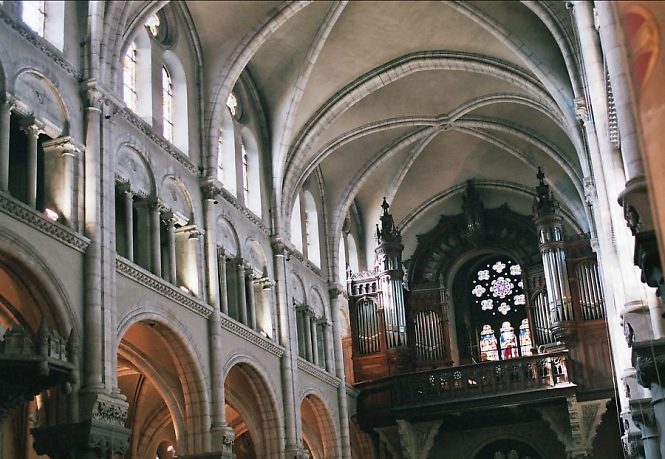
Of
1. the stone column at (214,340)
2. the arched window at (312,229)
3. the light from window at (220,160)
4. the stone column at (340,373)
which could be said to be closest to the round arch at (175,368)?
the stone column at (214,340)

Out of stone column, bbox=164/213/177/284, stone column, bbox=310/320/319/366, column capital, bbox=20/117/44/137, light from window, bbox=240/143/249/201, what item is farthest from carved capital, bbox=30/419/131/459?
stone column, bbox=310/320/319/366

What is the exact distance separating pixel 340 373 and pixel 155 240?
11.3m

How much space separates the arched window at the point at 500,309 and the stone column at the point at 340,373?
18.9 ft

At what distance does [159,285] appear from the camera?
19.3 m

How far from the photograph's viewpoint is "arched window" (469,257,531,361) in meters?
33.1

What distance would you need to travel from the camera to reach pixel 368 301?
32.6 metres

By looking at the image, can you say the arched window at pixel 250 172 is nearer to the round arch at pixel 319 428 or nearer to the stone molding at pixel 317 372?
the stone molding at pixel 317 372

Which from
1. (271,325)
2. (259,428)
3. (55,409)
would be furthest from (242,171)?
(55,409)

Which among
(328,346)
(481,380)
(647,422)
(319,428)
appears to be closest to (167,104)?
(328,346)

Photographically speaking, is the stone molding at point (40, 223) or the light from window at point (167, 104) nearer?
the stone molding at point (40, 223)

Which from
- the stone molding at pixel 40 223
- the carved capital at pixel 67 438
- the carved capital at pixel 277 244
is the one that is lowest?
the carved capital at pixel 67 438

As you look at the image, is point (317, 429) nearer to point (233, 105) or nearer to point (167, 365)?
point (167, 365)

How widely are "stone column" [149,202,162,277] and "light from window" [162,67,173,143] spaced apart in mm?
2696

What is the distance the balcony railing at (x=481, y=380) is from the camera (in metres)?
28.8
